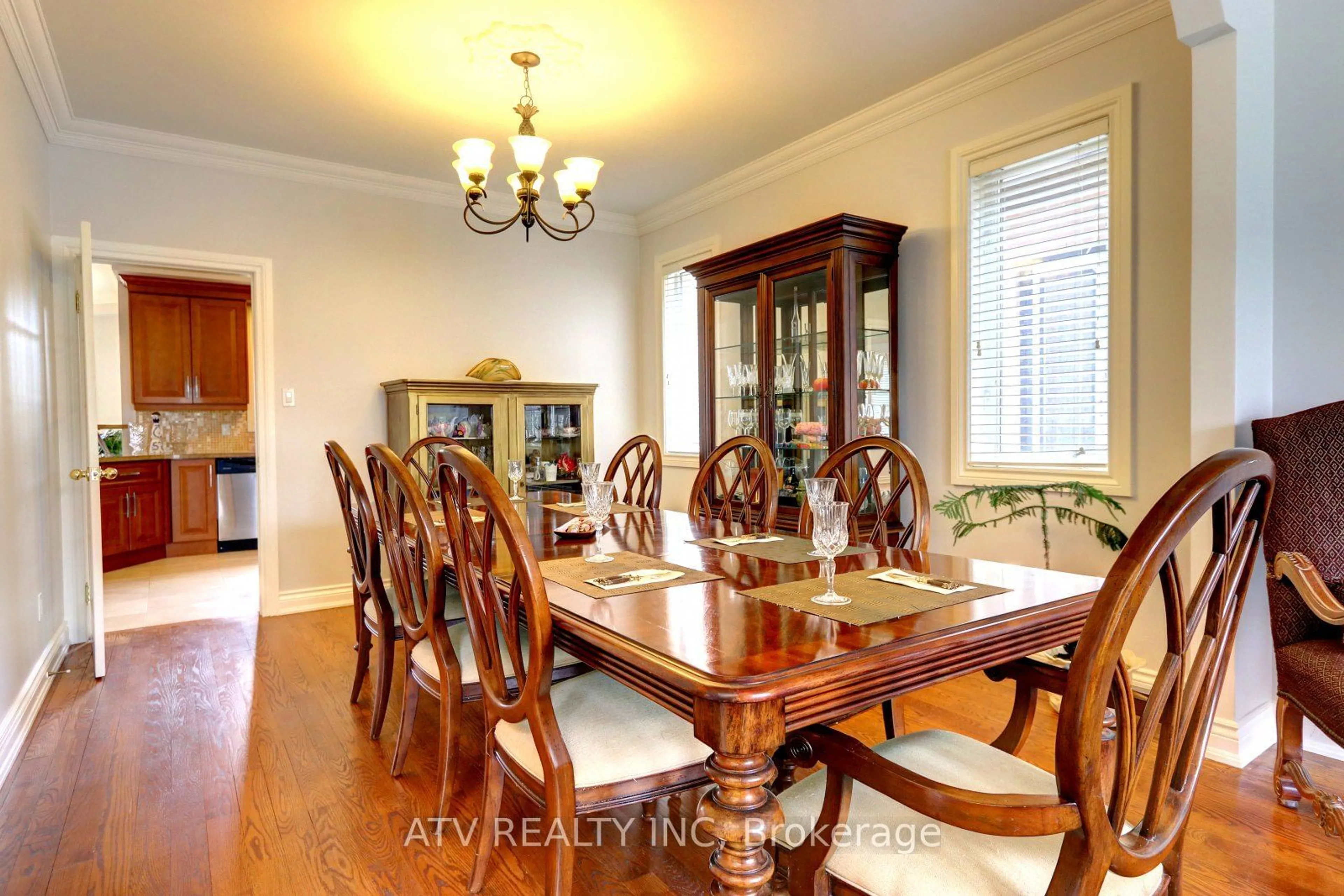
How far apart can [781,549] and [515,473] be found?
262 cm

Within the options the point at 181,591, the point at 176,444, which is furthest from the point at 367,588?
the point at 176,444

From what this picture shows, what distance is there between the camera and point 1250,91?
2.15m

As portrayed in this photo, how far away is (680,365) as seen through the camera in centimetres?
498

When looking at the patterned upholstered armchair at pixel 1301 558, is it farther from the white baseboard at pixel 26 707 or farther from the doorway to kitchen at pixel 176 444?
the doorway to kitchen at pixel 176 444

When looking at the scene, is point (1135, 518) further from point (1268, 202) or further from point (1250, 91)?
point (1250, 91)

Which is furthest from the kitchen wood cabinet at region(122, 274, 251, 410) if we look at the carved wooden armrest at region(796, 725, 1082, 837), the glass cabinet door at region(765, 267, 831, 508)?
the carved wooden armrest at region(796, 725, 1082, 837)

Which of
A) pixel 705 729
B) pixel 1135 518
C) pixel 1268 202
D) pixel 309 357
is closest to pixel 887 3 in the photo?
pixel 1268 202

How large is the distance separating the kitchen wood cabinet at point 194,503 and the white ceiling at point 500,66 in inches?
133

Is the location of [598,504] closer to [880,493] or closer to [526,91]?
[880,493]

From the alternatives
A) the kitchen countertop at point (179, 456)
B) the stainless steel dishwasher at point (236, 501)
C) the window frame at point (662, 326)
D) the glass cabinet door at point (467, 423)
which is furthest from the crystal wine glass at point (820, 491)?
the stainless steel dishwasher at point (236, 501)

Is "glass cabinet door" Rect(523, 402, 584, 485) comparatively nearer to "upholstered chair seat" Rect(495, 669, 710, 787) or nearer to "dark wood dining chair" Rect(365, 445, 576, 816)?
"dark wood dining chair" Rect(365, 445, 576, 816)

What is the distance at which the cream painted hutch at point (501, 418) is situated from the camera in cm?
411

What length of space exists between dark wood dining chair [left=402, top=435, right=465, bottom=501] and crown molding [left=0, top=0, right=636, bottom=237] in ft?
5.03

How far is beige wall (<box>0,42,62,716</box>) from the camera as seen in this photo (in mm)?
2490
